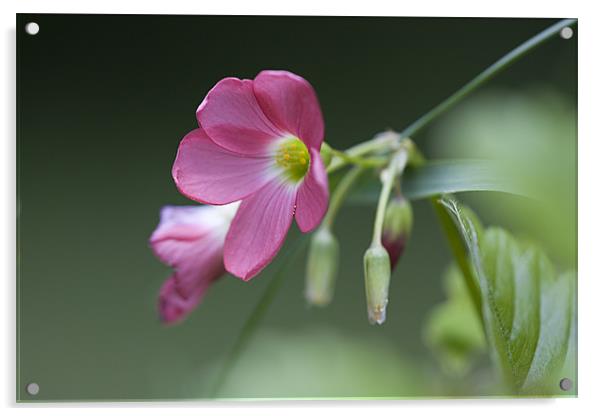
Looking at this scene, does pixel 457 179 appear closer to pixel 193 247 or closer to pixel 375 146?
pixel 375 146

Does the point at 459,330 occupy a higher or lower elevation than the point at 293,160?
lower

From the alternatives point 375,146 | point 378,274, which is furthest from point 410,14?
point 378,274

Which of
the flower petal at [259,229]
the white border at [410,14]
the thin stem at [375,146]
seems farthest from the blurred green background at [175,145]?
the flower petal at [259,229]

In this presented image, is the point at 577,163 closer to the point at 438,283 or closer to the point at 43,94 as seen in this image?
the point at 438,283

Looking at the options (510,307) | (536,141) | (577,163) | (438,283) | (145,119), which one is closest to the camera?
(510,307)

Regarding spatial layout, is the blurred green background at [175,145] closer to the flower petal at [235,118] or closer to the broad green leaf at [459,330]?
the broad green leaf at [459,330]
